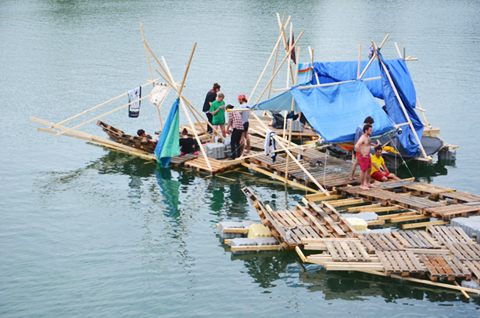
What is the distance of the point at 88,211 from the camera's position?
20.9 m

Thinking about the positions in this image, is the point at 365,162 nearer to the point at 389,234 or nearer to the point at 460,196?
the point at 460,196

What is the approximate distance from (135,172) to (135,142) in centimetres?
175

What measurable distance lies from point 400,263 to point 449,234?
8.45 ft

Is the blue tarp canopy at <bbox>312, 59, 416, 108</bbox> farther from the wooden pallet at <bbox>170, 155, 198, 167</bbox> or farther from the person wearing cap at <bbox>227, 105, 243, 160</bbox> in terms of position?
the wooden pallet at <bbox>170, 155, 198, 167</bbox>

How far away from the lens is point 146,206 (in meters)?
21.2

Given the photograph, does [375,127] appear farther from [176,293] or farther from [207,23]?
[207,23]

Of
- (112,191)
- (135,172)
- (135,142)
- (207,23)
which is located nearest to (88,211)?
(112,191)

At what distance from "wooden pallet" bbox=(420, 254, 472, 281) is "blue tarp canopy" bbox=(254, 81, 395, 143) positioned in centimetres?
665

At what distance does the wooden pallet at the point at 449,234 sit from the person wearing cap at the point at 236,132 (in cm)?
854

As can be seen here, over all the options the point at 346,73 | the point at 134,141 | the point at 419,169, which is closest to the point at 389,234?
the point at 419,169

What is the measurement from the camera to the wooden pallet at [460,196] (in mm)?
20016

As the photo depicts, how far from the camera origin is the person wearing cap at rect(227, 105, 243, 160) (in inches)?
942

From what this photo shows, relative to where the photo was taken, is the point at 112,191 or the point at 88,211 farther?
the point at 112,191

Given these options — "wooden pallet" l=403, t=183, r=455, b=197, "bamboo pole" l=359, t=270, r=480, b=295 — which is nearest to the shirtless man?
"wooden pallet" l=403, t=183, r=455, b=197
